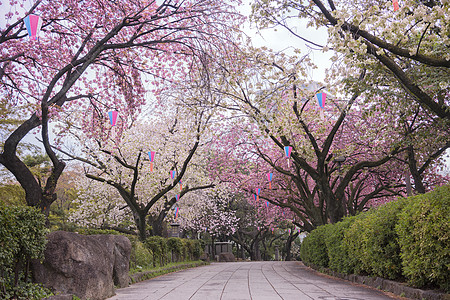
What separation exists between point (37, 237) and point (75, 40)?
6121mm

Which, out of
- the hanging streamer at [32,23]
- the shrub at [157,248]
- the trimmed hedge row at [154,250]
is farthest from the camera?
the shrub at [157,248]

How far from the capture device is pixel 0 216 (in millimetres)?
4148

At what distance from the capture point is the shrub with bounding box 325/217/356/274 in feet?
29.7

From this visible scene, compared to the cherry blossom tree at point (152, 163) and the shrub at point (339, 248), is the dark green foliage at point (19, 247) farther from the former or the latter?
the cherry blossom tree at point (152, 163)

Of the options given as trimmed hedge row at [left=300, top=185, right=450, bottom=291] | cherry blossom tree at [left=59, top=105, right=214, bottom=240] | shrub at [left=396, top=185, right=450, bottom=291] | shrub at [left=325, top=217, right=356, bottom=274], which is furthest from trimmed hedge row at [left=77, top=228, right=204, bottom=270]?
shrub at [left=396, top=185, right=450, bottom=291]

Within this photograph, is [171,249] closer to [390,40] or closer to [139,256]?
[139,256]

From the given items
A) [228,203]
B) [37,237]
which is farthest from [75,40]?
[228,203]

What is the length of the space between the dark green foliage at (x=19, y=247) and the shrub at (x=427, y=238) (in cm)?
500

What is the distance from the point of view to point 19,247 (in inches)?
177

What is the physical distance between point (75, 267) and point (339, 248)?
6.70 metres

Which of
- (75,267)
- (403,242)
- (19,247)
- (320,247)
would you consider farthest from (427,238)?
(320,247)

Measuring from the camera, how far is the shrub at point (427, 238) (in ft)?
→ 14.6

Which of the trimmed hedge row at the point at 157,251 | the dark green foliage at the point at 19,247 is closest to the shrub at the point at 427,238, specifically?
the dark green foliage at the point at 19,247

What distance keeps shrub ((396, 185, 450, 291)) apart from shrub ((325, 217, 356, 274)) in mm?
3464
